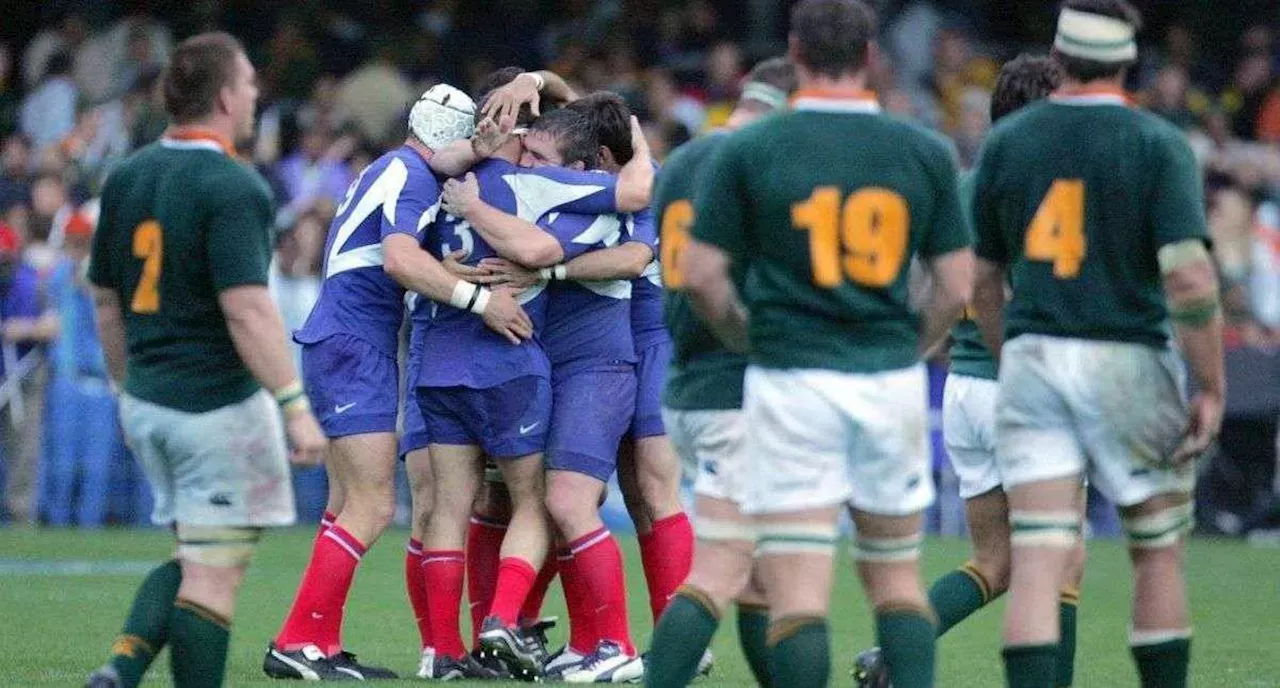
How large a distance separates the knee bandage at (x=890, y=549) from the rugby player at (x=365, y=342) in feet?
8.40

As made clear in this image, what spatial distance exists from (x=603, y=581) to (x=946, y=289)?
2.67m

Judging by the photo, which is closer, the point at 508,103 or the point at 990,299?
the point at 990,299

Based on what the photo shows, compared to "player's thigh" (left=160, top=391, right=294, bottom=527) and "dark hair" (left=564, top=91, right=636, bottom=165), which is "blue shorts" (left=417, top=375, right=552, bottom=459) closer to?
"dark hair" (left=564, top=91, right=636, bottom=165)

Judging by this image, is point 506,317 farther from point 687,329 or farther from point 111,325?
point 111,325

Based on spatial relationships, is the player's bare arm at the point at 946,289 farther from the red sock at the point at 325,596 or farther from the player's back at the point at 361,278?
the red sock at the point at 325,596

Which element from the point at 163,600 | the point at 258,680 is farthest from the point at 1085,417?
the point at 258,680

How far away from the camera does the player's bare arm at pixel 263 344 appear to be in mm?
7199

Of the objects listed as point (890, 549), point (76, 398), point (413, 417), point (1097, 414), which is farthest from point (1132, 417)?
point (76, 398)

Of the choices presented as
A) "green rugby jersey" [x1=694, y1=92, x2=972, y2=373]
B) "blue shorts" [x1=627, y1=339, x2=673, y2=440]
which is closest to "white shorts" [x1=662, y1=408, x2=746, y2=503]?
"green rugby jersey" [x1=694, y1=92, x2=972, y2=373]

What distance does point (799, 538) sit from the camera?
6.89 metres

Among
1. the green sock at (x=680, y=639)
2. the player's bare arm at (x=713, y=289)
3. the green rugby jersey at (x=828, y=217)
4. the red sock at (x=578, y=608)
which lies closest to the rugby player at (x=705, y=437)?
the green sock at (x=680, y=639)

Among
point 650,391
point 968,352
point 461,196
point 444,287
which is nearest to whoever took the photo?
point 968,352

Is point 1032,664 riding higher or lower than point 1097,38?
lower

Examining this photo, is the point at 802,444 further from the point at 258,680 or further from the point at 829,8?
the point at 258,680
